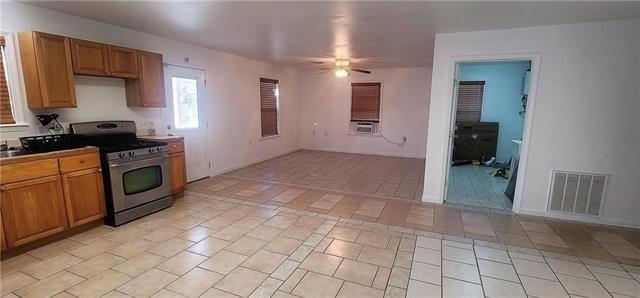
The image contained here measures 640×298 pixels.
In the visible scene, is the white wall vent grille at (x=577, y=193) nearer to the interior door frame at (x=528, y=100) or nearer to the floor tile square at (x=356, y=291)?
the interior door frame at (x=528, y=100)

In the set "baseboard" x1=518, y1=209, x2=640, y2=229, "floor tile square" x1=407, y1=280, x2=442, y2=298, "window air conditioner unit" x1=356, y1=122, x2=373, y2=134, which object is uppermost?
"window air conditioner unit" x1=356, y1=122, x2=373, y2=134

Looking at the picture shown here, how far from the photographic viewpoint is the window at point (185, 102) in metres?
4.63

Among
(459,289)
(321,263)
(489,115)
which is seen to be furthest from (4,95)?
(489,115)

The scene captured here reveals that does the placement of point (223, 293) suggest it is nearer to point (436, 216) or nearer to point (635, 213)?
point (436, 216)

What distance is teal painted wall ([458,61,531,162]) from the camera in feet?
21.3

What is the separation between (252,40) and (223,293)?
139 inches

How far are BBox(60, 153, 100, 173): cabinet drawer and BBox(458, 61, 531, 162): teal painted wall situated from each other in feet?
22.5

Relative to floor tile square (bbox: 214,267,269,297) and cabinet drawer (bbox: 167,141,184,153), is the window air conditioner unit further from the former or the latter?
floor tile square (bbox: 214,267,269,297)

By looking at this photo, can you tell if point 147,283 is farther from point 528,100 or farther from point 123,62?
point 528,100

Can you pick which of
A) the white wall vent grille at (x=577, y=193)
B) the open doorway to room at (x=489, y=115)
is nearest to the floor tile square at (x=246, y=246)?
the white wall vent grille at (x=577, y=193)

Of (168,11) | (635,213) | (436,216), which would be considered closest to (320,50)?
(168,11)

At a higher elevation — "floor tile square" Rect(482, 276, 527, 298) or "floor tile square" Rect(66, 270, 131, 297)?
"floor tile square" Rect(482, 276, 527, 298)

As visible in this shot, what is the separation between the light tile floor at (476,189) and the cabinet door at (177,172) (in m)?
3.86

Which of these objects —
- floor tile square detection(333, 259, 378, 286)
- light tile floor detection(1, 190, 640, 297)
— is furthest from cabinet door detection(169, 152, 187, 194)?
floor tile square detection(333, 259, 378, 286)
